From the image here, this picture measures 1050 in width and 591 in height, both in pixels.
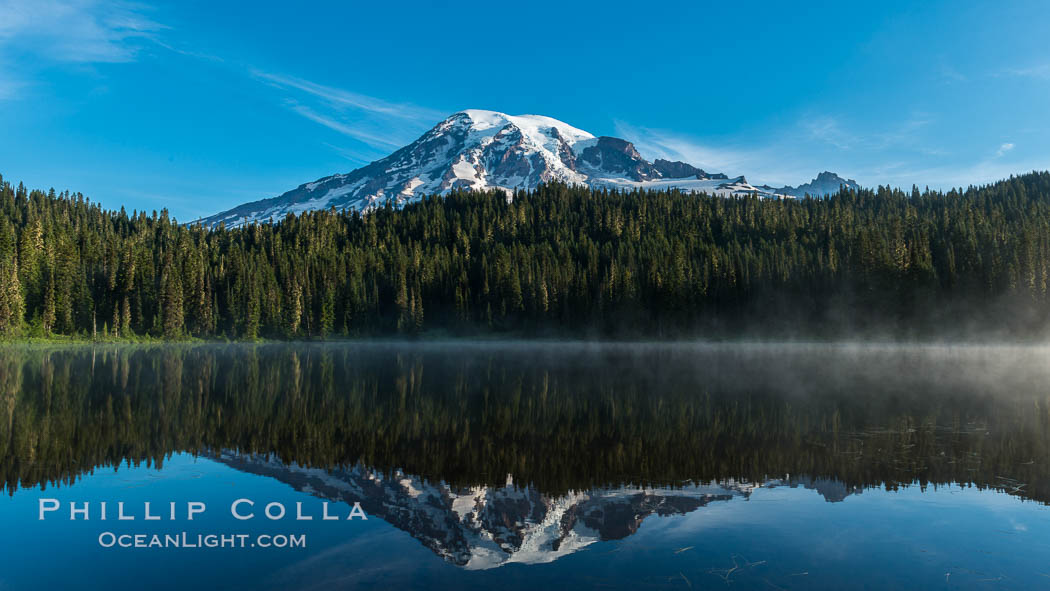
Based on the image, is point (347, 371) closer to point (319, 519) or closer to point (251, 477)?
point (251, 477)

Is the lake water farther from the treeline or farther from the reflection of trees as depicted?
the treeline

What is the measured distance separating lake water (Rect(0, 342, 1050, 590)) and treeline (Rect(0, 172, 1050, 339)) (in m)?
115

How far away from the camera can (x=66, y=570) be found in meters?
12.3

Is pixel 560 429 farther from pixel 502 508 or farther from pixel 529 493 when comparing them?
pixel 502 508

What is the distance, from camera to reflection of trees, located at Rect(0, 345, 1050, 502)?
2030cm

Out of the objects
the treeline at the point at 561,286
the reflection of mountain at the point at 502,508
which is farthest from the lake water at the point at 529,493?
the treeline at the point at 561,286

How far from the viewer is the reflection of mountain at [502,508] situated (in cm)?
1397

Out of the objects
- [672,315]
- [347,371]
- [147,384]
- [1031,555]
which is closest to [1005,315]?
[672,315]

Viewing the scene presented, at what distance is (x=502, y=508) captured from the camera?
1680 cm

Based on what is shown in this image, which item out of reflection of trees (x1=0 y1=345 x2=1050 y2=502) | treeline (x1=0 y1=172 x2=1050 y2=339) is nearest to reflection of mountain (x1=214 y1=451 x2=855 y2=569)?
reflection of trees (x1=0 y1=345 x2=1050 y2=502)

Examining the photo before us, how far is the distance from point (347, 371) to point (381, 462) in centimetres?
4216

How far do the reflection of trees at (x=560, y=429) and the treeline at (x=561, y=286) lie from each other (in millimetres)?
103808

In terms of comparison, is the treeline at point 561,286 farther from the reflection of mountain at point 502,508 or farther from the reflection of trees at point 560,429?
the reflection of mountain at point 502,508

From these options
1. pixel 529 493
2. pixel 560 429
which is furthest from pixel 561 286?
pixel 529 493
